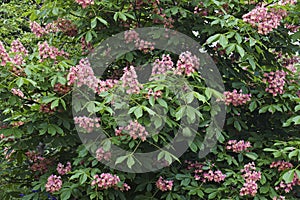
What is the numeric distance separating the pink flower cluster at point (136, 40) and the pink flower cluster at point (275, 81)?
84cm

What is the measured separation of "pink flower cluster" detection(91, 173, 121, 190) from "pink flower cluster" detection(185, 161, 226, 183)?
59 centimetres

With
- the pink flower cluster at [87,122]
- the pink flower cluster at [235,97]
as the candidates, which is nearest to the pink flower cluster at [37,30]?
the pink flower cluster at [87,122]

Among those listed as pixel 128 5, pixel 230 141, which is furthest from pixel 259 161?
pixel 128 5

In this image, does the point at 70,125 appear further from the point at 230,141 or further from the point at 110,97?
the point at 230,141

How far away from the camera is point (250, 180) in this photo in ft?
8.57

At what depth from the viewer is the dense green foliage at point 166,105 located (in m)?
2.47

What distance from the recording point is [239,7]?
2.92m

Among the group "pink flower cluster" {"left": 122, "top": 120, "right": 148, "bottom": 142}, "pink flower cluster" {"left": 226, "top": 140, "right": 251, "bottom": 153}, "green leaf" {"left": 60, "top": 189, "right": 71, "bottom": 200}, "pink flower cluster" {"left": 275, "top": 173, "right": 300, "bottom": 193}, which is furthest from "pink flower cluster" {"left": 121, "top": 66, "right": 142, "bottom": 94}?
"pink flower cluster" {"left": 275, "top": 173, "right": 300, "bottom": 193}

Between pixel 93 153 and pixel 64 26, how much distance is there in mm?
1117

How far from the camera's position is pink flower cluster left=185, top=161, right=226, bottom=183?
8.88 feet

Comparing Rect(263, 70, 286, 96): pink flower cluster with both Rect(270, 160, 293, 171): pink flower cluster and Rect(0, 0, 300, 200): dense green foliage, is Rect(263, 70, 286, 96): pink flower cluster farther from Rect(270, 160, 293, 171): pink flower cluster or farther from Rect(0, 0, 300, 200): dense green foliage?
Rect(270, 160, 293, 171): pink flower cluster

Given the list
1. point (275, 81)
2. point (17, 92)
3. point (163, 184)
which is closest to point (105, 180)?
point (163, 184)

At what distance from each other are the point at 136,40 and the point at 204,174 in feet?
3.33

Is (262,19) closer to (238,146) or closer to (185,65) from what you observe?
(185,65)
